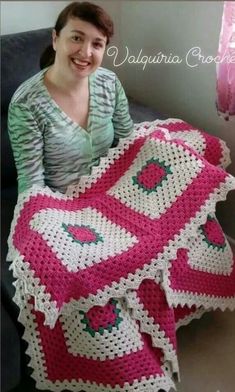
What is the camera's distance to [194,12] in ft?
5.58

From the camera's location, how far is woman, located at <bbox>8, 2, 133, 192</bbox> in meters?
1.32

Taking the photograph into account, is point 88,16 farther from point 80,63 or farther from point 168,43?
point 168,43

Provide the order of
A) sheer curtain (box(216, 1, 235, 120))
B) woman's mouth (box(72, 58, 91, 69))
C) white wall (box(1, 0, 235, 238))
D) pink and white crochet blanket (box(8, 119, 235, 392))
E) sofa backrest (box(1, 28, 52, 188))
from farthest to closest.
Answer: white wall (box(1, 0, 235, 238)) < sofa backrest (box(1, 28, 52, 188)) < sheer curtain (box(216, 1, 235, 120)) < woman's mouth (box(72, 58, 91, 69)) < pink and white crochet blanket (box(8, 119, 235, 392))

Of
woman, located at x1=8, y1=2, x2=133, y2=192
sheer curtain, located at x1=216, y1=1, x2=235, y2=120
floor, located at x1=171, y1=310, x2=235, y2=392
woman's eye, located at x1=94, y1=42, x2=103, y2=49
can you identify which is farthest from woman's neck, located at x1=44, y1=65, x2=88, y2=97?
floor, located at x1=171, y1=310, x2=235, y2=392

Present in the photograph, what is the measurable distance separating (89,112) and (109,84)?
118mm

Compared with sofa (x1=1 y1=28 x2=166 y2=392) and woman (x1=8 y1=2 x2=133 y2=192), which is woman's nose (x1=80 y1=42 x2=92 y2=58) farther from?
sofa (x1=1 y1=28 x2=166 y2=392)

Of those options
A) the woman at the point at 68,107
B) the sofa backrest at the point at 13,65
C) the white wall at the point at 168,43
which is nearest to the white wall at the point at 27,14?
the white wall at the point at 168,43

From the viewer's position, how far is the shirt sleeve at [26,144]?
4.48 ft

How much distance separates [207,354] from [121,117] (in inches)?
28.9

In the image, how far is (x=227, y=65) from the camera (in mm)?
1500

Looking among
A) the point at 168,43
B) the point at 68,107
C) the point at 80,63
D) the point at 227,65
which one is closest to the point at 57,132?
the point at 68,107

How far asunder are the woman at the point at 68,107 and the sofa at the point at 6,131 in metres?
0.09

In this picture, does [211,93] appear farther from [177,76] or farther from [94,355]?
[94,355]

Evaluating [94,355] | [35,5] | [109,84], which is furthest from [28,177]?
[35,5]
